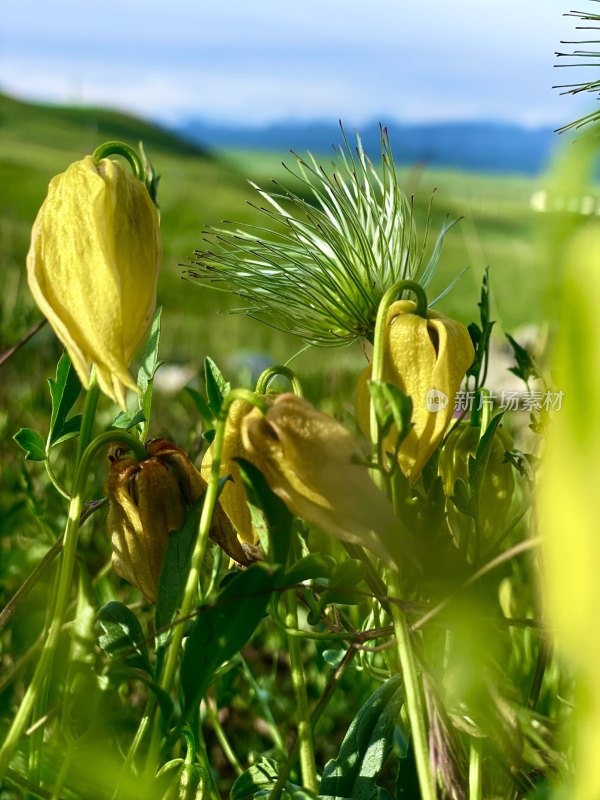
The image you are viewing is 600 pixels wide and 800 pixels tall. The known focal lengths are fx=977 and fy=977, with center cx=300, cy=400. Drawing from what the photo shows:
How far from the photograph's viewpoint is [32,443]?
64 cm

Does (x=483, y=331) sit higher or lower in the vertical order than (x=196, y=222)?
lower

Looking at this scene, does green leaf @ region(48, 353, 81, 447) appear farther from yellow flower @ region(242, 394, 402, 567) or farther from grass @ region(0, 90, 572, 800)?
yellow flower @ region(242, 394, 402, 567)

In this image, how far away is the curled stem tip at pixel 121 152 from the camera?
56cm

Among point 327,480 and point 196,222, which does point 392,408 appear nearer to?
point 327,480

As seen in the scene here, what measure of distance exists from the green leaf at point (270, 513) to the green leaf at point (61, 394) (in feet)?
0.63

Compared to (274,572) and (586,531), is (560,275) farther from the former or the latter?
(274,572)

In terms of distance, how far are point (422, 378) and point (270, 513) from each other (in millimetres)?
128

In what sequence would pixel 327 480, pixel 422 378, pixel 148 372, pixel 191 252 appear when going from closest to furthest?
pixel 327 480
pixel 422 378
pixel 148 372
pixel 191 252

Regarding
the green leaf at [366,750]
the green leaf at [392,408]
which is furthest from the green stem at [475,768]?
the green leaf at [392,408]

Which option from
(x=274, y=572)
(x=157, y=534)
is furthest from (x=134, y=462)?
(x=274, y=572)

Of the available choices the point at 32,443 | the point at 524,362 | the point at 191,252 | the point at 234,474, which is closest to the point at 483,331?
the point at 524,362

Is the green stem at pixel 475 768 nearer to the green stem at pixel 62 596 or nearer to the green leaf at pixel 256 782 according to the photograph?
the green leaf at pixel 256 782

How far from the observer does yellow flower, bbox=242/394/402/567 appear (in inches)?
17.0

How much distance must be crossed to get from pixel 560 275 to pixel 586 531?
0.04 m
